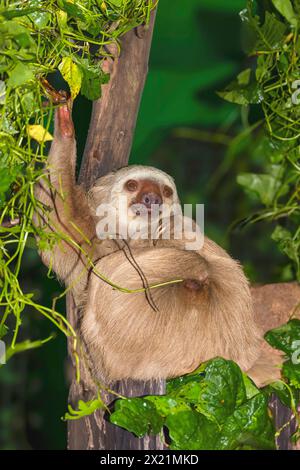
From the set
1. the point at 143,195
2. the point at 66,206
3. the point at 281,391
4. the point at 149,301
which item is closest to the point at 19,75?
the point at 66,206

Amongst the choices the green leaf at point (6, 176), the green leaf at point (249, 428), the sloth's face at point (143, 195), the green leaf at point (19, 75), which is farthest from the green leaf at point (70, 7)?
the green leaf at point (249, 428)

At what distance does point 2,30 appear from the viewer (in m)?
1.77

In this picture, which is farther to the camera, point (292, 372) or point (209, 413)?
point (292, 372)

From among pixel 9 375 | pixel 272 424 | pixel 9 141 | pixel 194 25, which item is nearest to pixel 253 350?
pixel 272 424

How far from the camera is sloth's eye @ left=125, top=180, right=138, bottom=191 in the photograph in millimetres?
2711

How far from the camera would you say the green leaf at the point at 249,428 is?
6.84 ft

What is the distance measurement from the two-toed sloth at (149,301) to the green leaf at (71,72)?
271 mm

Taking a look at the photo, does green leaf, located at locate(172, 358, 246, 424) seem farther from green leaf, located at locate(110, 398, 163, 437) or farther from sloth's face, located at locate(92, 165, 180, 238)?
sloth's face, located at locate(92, 165, 180, 238)

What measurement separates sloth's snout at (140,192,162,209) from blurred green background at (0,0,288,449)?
1.39 ft

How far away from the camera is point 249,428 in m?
2.12

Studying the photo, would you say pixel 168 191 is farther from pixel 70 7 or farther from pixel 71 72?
pixel 70 7

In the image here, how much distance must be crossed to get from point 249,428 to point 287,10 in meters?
1.42

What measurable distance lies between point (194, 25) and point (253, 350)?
1646 mm

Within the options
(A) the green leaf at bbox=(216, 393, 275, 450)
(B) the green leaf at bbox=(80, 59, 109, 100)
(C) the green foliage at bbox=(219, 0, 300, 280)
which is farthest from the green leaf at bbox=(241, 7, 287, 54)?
(A) the green leaf at bbox=(216, 393, 275, 450)
